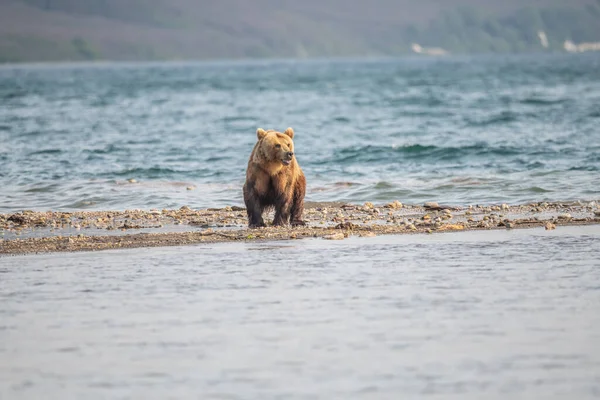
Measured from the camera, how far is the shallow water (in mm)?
6984

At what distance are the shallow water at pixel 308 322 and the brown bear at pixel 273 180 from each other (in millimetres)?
1510

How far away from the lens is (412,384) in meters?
6.89

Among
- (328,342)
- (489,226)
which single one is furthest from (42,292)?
(489,226)

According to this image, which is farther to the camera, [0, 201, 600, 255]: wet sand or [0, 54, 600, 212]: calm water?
[0, 54, 600, 212]: calm water

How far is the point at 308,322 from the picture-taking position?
27.5 ft

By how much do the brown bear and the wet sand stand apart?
11.7 inches

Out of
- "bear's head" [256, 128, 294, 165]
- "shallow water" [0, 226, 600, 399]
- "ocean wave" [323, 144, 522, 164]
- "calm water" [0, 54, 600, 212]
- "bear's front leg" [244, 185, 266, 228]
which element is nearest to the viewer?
"shallow water" [0, 226, 600, 399]

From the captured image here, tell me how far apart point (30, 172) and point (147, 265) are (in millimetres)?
11649

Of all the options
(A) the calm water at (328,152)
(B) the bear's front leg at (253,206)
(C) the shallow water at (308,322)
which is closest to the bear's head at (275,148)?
(B) the bear's front leg at (253,206)

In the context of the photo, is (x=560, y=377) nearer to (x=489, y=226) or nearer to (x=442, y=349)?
(x=442, y=349)

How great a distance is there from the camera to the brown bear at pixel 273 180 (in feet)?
42.5

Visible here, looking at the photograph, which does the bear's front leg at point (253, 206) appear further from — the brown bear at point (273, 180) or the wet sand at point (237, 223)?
the wet sand at point (237, 223)

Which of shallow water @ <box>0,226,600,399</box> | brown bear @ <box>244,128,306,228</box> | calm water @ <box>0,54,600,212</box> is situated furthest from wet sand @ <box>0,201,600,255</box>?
calm water @ <box>0,54,600,212</box>

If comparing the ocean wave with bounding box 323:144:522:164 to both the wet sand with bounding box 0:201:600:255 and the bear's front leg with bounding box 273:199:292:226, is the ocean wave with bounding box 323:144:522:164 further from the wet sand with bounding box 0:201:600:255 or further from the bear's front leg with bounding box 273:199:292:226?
the bear's front leg with bounding box 273:199:292:226
